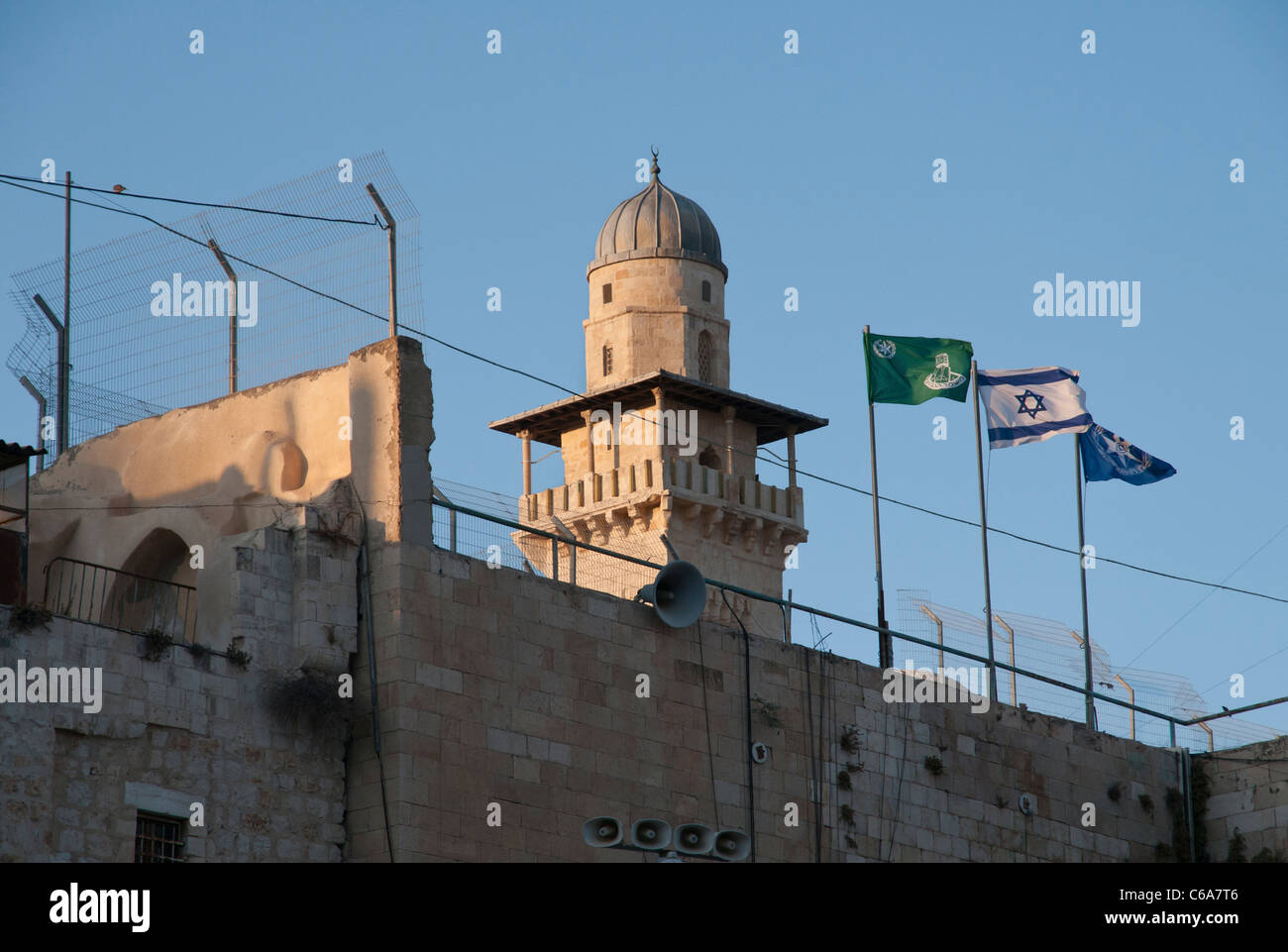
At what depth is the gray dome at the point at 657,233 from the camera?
185 ft

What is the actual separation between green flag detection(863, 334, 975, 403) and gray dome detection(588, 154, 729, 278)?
79.1 feet

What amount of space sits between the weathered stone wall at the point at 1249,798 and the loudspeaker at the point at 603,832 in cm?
1362

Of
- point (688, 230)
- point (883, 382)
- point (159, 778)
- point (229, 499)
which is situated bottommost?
point (159, 778)

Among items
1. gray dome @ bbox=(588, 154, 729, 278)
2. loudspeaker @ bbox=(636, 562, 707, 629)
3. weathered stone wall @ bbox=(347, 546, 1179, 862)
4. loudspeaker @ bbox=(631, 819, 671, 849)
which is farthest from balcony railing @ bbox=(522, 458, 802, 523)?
loudspeaker @ bbox=(631, 819, 671, 849)

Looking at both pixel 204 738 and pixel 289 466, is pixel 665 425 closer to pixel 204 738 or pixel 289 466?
pixel 289 466

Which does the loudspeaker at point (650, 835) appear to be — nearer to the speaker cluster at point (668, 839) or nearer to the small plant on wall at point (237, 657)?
the speaker cluster at point (668, 839)

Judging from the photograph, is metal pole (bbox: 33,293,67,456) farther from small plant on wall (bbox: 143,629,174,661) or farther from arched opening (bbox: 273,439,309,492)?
small plant on wall (bbox: 143,629,174,661)

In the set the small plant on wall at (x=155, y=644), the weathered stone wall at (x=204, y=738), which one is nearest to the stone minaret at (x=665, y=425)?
the weathered stone wall at (x=204, y=738)
